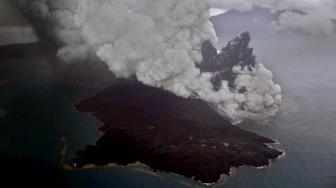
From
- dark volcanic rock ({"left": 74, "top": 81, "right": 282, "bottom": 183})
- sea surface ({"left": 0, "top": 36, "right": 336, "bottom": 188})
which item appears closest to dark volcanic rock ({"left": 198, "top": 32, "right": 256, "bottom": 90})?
sea surface ({"left": 0, "top": 36, "right": 336, "bottom": 188})

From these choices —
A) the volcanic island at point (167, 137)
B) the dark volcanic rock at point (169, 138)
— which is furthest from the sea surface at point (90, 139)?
the dark volcanic rock at point (169, 138)

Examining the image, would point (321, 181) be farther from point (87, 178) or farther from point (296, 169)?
point (87, 178)

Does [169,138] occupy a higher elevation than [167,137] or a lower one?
lower

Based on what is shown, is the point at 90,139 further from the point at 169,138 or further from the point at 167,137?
the point at 169,138

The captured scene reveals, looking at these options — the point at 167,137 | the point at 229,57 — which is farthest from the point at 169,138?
the point at 229,57

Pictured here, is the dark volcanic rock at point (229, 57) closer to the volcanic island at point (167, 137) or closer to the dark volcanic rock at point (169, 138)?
the volcanic island at point (167, 137)

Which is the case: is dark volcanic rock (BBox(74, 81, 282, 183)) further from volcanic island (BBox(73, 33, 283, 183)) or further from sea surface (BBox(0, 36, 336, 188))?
sea surface (BBox(0, 36, 336, 188))
